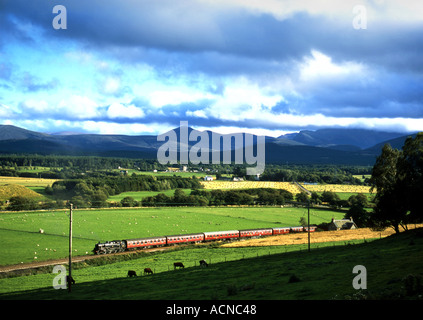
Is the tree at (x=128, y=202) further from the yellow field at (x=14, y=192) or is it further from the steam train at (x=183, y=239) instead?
the steam train at (x=183, y=239)

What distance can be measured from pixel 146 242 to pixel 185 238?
7.66m

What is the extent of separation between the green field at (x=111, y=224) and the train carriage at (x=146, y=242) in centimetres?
630

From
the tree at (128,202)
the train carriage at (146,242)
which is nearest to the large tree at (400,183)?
the train carriage at (146,242)

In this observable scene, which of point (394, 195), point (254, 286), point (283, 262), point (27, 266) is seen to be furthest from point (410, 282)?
point (27, 266)

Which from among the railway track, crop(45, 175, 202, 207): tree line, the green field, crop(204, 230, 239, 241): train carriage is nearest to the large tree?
crop(204, 230, 239, 241): train carriage

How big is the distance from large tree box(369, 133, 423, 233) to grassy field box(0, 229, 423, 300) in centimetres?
502

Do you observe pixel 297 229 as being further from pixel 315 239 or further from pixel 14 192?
pixel 14 192

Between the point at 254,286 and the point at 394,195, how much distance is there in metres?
29.7

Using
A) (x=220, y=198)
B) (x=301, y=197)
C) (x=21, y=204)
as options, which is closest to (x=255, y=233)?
(x=220, y=198)

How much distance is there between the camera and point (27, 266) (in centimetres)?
4806

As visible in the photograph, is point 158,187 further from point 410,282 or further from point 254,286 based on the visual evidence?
point 410,282

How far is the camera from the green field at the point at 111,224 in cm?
5900
